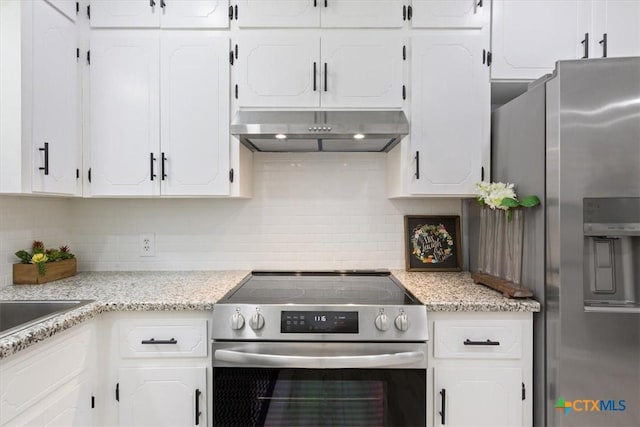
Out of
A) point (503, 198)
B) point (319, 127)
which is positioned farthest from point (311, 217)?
point (503, 198)

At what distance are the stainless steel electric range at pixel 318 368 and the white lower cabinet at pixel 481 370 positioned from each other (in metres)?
0.08

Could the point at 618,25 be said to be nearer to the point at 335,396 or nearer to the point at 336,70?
the point at 336,70

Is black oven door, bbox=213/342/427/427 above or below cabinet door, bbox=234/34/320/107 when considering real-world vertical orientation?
below

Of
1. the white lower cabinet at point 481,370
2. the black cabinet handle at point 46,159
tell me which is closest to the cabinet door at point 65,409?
the black cabinet handle at point 46,159

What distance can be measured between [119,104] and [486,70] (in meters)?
1.84

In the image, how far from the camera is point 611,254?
1397 mm

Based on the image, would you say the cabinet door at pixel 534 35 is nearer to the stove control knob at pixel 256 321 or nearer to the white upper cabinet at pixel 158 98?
the white upper cabinet at pixel 158 98

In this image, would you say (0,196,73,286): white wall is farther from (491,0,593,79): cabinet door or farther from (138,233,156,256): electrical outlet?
(491,0,593,79): cabinet door

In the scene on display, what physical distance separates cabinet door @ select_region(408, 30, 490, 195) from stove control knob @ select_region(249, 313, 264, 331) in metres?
1.04

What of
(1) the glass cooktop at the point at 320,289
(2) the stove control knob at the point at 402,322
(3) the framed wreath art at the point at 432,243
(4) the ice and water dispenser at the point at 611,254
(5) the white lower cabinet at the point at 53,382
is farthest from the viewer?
(3) the framed wreath art at the point at 432,243

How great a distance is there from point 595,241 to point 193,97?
185cm

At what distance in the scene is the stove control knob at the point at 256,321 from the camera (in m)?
1.49

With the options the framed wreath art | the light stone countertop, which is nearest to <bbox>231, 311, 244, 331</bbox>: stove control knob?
the light stone countertop

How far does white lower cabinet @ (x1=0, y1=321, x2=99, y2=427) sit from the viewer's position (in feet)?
3.65
